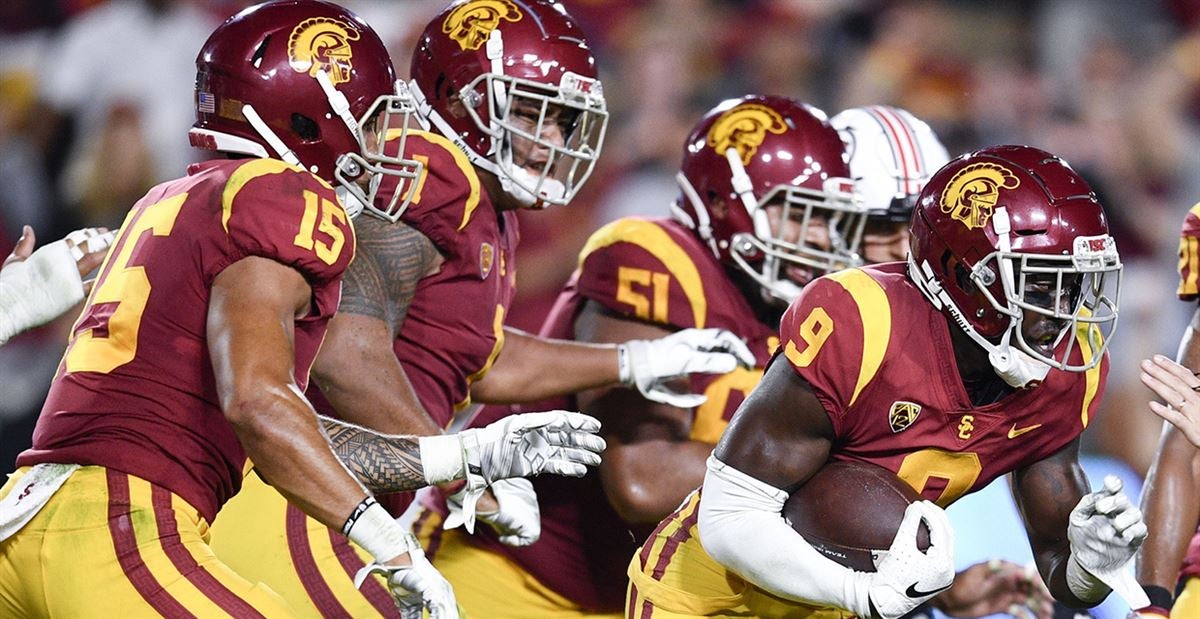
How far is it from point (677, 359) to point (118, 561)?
151 cm

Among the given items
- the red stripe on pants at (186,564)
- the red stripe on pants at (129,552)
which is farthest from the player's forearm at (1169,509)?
the red stripe on pants at (129,552)

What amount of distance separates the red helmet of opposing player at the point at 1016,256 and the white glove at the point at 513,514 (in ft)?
3.68

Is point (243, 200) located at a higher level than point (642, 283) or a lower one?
higher

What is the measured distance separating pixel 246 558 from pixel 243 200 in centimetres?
97

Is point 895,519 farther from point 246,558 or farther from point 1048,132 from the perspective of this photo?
point 1048,132

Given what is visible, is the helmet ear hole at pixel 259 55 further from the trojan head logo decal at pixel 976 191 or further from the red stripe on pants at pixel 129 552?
the trojan head logo decal at pixel 976 191

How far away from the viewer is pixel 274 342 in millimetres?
2420

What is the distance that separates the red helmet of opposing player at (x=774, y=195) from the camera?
12.6ft

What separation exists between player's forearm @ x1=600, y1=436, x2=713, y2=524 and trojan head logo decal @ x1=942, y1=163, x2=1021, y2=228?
0.99 meters

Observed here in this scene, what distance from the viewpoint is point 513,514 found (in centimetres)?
345

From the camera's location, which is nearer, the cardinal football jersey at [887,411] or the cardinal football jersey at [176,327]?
the cardinal football jersey at [176,327]

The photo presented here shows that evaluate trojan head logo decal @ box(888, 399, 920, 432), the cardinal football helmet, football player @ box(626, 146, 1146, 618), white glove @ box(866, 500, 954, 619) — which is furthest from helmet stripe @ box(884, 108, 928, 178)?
white glove @ box(866, 500, 954, 619)

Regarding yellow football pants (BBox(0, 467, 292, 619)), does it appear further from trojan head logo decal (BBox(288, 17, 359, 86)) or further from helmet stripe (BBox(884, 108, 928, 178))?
helmet stripe (BBox(884, 108, 928, 178))

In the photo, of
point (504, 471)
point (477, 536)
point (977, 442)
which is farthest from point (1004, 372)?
point (477, 536)
